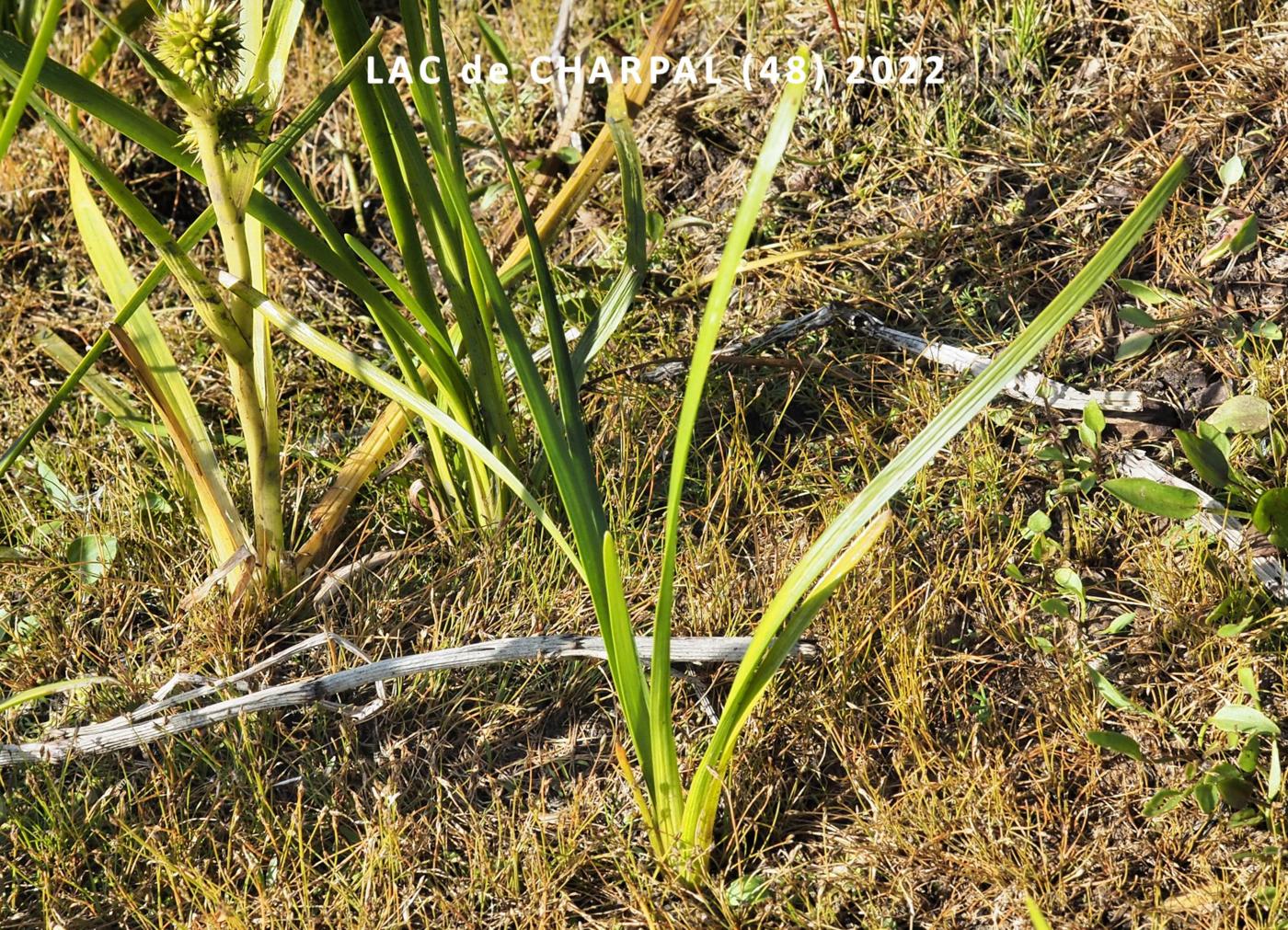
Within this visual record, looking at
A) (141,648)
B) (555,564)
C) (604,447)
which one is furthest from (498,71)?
(141,648)

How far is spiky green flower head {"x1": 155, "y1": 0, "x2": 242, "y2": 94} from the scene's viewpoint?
1.08 metres

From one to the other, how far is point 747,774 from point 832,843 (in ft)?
0.41

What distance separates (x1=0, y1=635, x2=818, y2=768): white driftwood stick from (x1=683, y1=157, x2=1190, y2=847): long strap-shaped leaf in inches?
8.1

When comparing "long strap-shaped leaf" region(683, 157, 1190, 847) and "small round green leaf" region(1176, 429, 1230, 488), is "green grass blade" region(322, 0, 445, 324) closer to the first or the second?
"long strap-shaped leaf" region(683, 157, 1190, 847)

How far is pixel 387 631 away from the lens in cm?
158

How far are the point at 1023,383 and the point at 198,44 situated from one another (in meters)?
1.16

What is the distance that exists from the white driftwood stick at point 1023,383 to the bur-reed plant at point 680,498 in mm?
530

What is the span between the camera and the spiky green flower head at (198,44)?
42.7 inches

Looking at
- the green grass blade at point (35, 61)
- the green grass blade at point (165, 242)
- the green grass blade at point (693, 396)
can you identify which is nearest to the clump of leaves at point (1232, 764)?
the green grass blade at point (693, 396)

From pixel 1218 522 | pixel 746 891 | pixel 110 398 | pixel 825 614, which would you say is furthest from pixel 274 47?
pixel 1218 522

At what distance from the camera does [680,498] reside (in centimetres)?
Answer: 123

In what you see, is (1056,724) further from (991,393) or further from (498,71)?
(498,71)

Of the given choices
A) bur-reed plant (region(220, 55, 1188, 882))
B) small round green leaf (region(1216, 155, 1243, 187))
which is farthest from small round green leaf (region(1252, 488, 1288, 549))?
small round green leaf (region(1216, 155, 1243, 187))

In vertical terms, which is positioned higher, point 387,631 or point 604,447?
point 604,447
